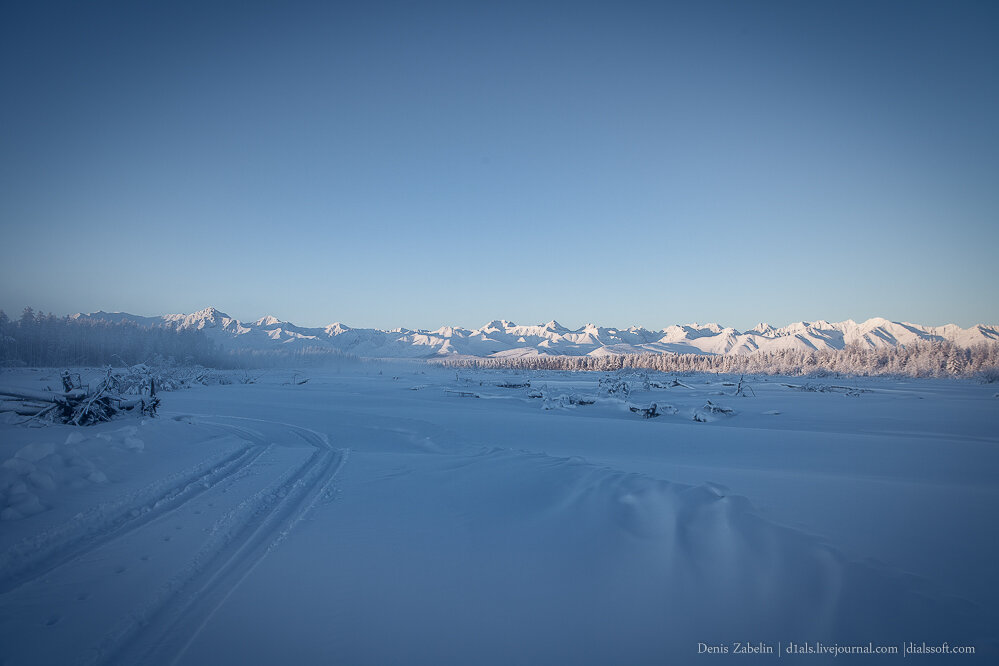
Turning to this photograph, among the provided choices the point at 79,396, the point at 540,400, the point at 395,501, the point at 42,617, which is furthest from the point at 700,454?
the point at 79,396

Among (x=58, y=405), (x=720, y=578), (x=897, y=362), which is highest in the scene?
(x=897, y=362)

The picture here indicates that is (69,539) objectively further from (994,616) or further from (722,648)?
(994,616)

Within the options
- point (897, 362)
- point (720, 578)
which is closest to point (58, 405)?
point (720, 578)

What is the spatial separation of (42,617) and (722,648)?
4.87 metres

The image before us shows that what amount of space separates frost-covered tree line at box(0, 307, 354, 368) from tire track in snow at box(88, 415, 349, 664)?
4761cm

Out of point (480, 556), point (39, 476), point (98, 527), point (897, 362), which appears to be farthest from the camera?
point (897, 362)

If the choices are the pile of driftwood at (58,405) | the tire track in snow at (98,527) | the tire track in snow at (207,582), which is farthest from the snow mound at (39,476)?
the pile of driftwood at (58,405)

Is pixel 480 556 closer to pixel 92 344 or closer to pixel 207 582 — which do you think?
pixel 207 582

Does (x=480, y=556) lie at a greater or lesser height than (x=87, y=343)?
lesser

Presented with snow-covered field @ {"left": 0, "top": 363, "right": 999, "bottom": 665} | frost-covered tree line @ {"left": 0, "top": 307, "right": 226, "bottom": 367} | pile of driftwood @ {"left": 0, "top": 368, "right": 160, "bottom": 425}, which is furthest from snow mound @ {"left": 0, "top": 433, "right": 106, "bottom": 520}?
frost-covered tree line @ {"left": 0, "top": 307, "right": 226, "bottom": 367}

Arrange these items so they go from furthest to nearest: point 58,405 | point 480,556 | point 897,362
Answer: point 897,362 → point 58,405 → point 480,556

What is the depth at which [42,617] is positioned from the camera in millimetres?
2846

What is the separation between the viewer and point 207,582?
3375 millimetres

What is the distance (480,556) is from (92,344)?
8058 centimetres
